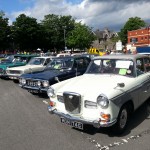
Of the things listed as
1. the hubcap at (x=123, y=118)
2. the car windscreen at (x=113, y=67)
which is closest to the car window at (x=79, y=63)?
the car windscreen at (x=113, y=67)

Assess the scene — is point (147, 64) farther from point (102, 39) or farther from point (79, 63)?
point (102, 39)

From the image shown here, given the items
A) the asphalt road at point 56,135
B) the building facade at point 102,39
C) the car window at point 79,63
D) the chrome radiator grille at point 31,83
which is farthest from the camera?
the building facade at point 102,39

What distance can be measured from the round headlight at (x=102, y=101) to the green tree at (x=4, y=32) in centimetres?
5516

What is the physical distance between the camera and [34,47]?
2549 inches

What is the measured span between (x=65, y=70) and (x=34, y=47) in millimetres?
56368

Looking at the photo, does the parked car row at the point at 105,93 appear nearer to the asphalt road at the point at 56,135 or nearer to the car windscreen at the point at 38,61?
the asphalt road at the point at 56,135

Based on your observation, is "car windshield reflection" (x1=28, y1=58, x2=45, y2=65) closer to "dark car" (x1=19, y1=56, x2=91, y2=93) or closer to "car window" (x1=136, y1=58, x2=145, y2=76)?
"dark car" (x1=19, y1=56, x2=91, y2=93)

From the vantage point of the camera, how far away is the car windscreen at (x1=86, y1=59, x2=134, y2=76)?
6289 mm

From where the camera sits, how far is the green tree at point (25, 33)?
6172cm

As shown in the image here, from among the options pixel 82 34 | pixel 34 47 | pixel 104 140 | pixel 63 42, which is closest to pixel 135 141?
pixel 104 140

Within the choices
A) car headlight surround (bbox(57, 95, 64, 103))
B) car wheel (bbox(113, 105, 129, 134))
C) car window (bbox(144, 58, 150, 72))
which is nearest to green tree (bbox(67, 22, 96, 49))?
car window (bbox(144, 58, 150, 72))

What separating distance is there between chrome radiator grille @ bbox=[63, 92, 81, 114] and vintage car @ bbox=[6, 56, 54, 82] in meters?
7.85

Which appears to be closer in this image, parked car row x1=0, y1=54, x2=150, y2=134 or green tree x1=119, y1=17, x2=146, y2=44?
parked car row x1=0, y1=54, x2=150, y2=134

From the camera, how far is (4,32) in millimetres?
58438
